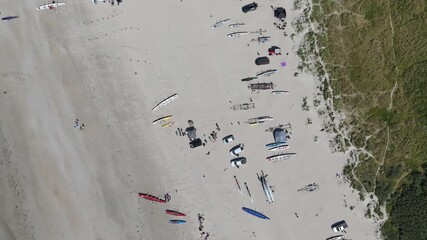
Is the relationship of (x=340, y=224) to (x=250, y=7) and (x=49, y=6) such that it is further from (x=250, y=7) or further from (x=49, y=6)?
(x=49, y=6)

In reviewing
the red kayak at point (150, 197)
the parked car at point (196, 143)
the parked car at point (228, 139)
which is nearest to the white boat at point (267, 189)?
the parked car at point (228, 139)

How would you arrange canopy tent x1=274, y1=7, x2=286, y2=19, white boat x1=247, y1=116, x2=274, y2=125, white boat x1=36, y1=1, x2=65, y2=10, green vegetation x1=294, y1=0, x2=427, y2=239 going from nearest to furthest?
green vegetation x1=294, y1=0, x2=427, y2=239 < canopy tent x1=274, y1=7, x2=286, y2=19 < white boat x1=247, y1=116, x2=274, y2=125 < white boat x1=36, y1=1, x2=65, y2=10

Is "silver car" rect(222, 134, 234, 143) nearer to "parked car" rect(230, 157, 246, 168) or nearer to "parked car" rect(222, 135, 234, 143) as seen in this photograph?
"parked car" rect(222, 135, 234, 143)

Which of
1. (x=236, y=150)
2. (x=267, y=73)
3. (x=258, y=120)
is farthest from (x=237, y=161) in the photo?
(x=267, y=73)

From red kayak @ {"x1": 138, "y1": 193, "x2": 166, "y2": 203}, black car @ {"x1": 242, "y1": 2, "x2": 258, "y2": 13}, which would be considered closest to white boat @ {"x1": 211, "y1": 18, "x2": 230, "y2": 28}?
black car @ {"x1": 242, "y1": 2, "x2": 258, "y2": 13}

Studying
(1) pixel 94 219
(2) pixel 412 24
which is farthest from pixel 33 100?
(2) pixel 412 24
